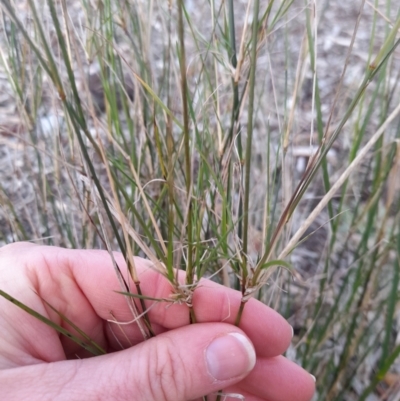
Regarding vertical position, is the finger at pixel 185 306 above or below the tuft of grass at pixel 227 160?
below

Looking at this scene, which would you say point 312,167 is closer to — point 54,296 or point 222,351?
point 222,351

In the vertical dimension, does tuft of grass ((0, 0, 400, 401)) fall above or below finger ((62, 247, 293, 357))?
above

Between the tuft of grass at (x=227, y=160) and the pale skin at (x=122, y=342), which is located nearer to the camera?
the tuft of grass at (x=227, y=160)

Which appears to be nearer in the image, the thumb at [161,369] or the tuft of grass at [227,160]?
the tuft of grass at [227,160]

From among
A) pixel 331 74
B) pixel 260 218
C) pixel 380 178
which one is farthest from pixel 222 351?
pixel 331 74

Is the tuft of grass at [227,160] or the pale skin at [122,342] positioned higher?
the tuft of grass at [227,160]

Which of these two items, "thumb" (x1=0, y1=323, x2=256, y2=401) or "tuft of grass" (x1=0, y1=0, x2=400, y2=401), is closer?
"tuft of grass" (x1=0, y1=0, x2=400, y2=401)
